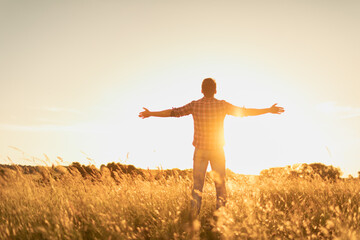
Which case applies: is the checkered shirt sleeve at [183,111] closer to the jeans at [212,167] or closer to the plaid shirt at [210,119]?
the plaid shirt at [210,119]

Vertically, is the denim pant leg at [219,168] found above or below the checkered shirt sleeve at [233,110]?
below

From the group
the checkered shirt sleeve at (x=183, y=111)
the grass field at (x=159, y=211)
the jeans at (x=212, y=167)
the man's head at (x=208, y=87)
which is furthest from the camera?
the checkered shirt sleeve at (x=183, y=111)

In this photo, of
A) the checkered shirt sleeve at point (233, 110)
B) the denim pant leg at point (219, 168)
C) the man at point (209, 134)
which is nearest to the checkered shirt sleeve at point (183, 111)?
the man at point (209, 134)

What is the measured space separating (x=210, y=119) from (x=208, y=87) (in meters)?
0.56

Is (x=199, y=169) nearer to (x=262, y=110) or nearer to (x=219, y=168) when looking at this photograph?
(x=219, y=168)

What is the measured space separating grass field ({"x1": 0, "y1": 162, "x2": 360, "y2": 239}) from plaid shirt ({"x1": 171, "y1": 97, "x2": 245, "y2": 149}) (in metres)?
1.06

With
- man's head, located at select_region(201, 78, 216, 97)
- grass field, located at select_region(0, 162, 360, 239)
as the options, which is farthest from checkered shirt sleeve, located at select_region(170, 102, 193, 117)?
grass field, located at select_region(0, 162, 360, 239)

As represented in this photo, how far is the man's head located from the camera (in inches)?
188

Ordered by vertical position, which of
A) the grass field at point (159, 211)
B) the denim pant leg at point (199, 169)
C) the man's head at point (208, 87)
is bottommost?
the grass field at point (159, 211)

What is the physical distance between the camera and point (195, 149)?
4777 millimetres

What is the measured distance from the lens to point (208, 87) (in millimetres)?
4785

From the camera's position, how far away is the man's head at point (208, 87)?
4.77 meters

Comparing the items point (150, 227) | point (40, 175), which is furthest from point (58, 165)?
point (150, 227)

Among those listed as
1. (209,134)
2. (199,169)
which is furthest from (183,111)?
(199,169)
